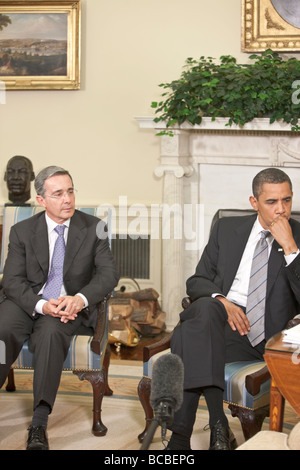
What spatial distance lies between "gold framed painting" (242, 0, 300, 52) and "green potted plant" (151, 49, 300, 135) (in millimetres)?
528

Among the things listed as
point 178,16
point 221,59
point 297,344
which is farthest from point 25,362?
point 178,16

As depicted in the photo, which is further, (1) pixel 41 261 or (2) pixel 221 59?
(2) pixel 221 59

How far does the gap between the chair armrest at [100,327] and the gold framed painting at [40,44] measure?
308cm

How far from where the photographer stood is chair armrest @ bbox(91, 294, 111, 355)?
349cm

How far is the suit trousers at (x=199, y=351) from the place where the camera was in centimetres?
295

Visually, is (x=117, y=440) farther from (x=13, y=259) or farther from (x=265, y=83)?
(x=265, y=83)

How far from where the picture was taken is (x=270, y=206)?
3467 mm

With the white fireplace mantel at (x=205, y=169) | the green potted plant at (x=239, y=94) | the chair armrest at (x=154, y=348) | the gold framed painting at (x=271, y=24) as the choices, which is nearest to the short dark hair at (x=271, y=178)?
the chair armrest at (x=154, y=348)

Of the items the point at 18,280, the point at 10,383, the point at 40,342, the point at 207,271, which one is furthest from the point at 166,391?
the point at 10,383

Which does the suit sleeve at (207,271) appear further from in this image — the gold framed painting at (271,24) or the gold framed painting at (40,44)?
the gold framed painting at (40,44)

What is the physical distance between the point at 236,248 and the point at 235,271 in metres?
0.13

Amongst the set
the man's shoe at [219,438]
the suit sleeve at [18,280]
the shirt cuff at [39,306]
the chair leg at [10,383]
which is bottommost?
the chair leg at [10,383]

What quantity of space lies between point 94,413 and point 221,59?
3200 mm

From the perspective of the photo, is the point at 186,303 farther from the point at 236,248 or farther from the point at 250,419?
the point at 250,419
